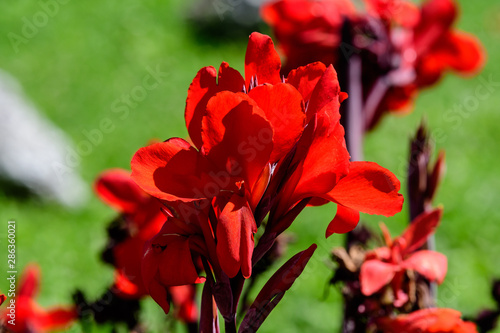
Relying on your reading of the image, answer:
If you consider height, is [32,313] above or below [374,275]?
below

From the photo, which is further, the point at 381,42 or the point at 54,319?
the point at 381,42

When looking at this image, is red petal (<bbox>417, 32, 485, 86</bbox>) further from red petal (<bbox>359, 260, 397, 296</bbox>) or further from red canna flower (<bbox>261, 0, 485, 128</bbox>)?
red petal (<bbox>359, 260, 397, 296</bbox>)

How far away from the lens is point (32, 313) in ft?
2.97

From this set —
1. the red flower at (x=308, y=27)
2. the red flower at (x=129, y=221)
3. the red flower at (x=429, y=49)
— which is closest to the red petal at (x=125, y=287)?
the red flower at (x=129, y=221)

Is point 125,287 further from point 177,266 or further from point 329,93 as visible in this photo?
point 329,93

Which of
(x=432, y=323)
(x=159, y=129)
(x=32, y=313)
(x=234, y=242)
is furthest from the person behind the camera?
(x=159, y=129)

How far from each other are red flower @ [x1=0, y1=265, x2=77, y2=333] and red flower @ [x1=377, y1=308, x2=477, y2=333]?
17.9 inches

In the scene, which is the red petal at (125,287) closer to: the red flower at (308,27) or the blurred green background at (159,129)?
the red flower at (308,27)

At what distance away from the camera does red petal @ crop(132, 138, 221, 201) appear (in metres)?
0.48

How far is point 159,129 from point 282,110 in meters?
2.63

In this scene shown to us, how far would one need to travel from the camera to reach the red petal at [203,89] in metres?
0.52

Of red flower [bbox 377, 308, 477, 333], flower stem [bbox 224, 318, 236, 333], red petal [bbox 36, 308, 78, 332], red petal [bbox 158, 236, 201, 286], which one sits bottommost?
red petal [bbox 36, 308, 78, 332]

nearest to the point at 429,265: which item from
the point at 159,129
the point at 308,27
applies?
the point at 308,27

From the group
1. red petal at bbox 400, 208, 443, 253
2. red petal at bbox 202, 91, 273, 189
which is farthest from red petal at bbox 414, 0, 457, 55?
red petal at bbox 202, 91, 273, 189
